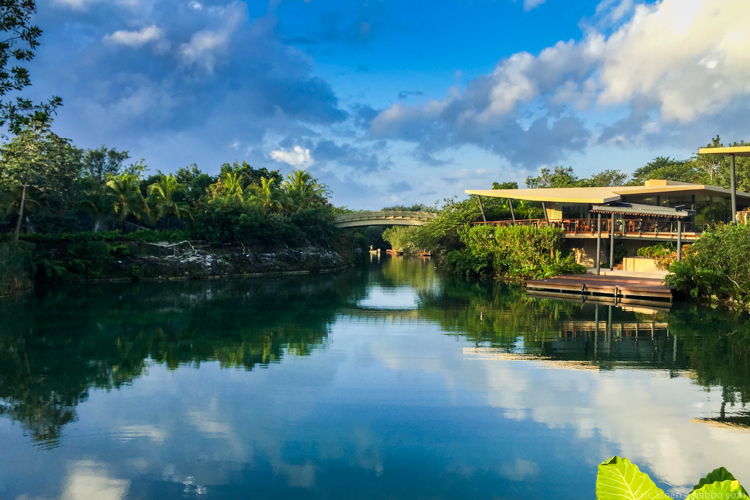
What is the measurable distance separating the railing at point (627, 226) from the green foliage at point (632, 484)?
2453 centimetres

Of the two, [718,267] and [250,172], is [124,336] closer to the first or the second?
[718,267]

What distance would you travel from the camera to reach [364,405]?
7676 mm

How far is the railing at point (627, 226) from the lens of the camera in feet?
78.8

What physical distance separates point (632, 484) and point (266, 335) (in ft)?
39.2

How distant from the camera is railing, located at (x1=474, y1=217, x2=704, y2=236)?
78.8ft

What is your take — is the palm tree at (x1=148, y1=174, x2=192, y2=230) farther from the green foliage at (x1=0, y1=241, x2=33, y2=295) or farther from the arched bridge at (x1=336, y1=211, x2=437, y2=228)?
the arched bridge at (x1=336, y1=211, x2=437, y2=228)

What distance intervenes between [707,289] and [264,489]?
17.7 metres

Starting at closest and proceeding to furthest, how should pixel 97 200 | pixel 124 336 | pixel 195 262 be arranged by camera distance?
pixel 124 336
pixel 195 262
pixel 97 200

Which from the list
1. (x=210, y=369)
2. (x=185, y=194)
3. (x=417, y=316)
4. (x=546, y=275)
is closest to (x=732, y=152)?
(x=546, y=275)

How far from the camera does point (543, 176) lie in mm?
43500

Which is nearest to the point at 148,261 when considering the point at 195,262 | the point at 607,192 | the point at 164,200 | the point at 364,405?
the point at 195,262

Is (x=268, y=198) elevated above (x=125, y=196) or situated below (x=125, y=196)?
above

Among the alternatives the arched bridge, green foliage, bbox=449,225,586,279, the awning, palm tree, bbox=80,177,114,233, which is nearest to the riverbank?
palm tree, bbox=80,177,114,233

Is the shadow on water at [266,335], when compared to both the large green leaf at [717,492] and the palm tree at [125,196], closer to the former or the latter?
the large green leaf at [717,492]
